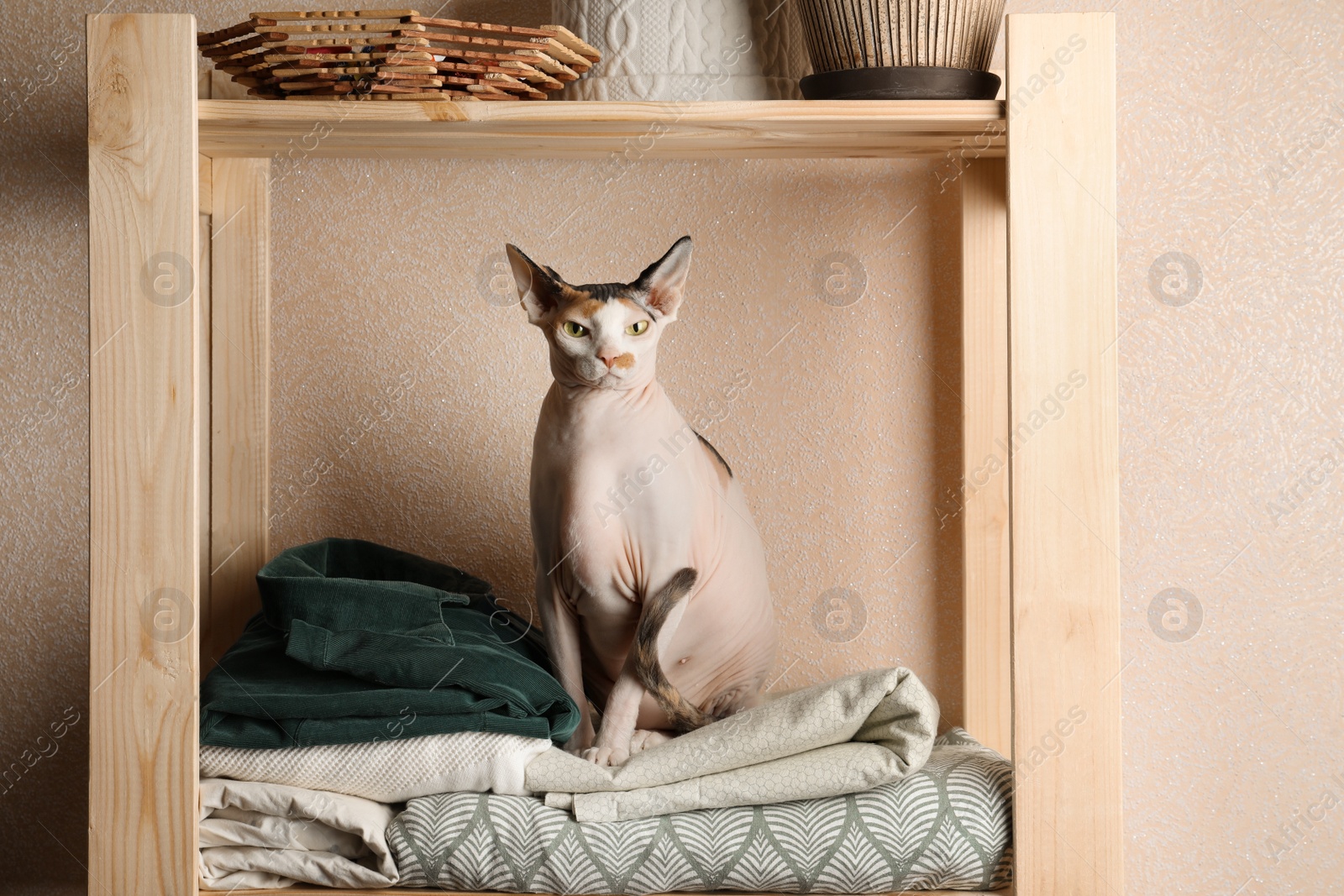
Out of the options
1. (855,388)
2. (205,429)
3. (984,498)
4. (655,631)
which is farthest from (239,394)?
(984,498)

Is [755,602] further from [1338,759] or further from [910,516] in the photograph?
[1338,759]

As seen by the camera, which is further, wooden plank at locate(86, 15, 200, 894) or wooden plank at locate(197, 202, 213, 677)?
wooden plank at locate(197, 202, 213, 677)

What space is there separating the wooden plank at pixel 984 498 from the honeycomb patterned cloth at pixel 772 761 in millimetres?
285

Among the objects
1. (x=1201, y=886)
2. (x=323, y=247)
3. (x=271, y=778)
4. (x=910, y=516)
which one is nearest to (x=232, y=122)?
(x=323, y=247)

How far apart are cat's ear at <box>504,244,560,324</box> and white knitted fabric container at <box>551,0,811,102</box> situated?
191 mm

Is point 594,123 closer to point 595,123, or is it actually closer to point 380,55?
point 595,123

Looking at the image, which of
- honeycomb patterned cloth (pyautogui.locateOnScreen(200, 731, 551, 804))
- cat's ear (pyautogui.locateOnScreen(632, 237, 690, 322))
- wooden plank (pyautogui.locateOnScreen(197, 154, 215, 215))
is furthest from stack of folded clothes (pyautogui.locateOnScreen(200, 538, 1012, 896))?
wooden plank (pyautogui.locateOnScreen(197, 154, 215, 215))

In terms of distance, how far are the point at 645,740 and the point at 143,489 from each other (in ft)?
1.67

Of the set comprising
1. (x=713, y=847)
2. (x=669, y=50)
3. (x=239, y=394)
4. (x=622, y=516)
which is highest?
(x=669, y=50)

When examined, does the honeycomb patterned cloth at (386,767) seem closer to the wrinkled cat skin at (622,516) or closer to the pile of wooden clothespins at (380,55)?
the wrinkled cat skin at (622,516)

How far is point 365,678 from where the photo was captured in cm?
92

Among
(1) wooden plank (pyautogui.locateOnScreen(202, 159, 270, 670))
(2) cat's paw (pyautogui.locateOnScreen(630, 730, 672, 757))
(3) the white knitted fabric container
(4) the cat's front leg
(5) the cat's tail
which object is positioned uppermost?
(3) the white knitted fabric container

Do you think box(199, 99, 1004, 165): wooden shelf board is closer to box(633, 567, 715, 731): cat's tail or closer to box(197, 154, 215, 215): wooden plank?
box(197, 154, 215, 215): wooden plank

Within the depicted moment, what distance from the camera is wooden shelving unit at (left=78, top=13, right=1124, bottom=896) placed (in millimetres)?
850
